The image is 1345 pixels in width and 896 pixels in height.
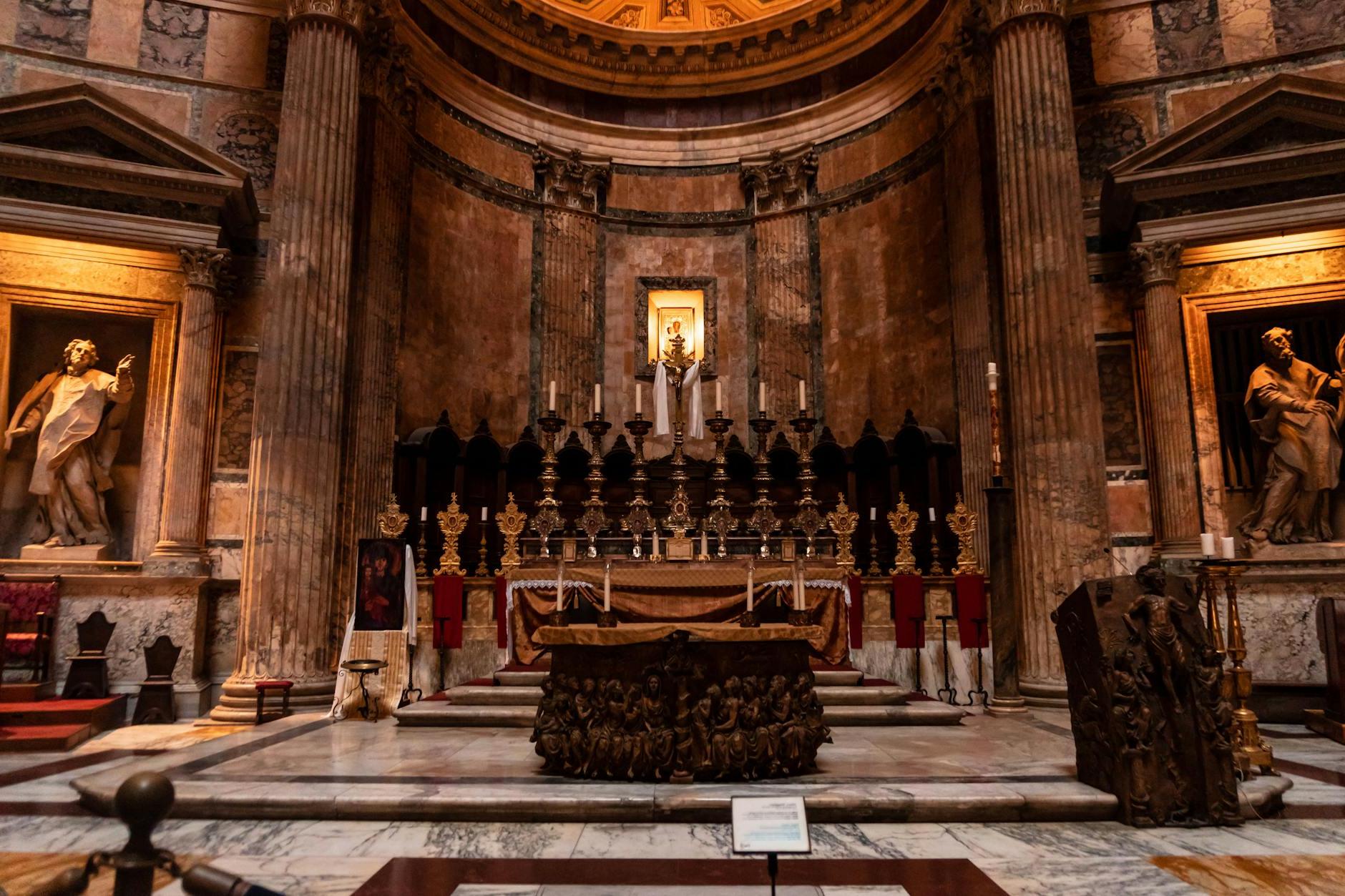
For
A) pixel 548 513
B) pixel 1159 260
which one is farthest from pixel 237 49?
pixel 1159 260

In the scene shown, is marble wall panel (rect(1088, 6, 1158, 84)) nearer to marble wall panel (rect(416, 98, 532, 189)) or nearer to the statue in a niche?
marble wall panel (rect(416, 98, 532, 189))

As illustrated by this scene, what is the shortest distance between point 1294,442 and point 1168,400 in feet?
4.59

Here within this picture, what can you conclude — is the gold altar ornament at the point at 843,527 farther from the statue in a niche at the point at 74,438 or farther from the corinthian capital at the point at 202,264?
the statue in a niche at the point at 74,438

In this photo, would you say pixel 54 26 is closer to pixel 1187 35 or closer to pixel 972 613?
pixel 972 613

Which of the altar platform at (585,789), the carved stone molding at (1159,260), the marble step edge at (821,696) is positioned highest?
the carved stone molding at (1159,260)

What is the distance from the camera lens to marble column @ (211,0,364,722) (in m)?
9.33

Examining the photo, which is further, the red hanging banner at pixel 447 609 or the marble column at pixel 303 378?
the red hanging banner at pixel 447 609

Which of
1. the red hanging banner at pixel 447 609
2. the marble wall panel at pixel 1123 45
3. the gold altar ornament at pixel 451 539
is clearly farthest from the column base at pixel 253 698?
the marble wall panel at pixel 1123 45

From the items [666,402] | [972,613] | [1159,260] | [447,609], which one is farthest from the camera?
[666,402]

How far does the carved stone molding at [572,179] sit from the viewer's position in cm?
1642

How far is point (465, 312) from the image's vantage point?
591 inches

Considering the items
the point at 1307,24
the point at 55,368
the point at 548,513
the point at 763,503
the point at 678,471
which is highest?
the point at 1307,24

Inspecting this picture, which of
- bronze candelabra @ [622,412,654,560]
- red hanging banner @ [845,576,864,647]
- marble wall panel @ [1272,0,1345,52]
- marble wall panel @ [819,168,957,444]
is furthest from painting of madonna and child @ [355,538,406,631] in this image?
marble wall panel @ [1272,0,1345,52]

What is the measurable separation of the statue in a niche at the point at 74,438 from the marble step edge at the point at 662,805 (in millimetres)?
6833
